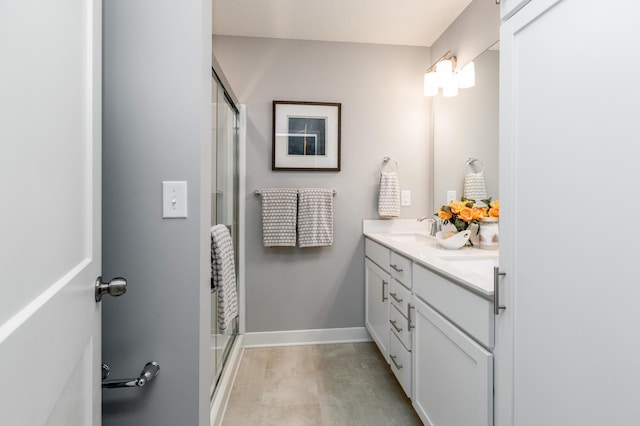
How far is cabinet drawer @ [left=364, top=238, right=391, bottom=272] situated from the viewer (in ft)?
6.65

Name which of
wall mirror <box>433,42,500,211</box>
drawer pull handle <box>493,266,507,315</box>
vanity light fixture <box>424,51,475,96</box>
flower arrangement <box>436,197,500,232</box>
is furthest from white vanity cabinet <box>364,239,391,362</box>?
vanity light fixture <box>424,51,475,96</box>

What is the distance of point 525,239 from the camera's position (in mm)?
820

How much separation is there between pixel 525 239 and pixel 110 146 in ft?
3.79

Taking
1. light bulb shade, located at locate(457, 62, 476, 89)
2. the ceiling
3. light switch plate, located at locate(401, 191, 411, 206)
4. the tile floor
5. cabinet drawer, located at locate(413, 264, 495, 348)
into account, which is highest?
the ceiling

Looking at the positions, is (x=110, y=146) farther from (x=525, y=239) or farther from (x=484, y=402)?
(x=484, y=402)

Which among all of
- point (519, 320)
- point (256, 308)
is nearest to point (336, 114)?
point (256, 308)

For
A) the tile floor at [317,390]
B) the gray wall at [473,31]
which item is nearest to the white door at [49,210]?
the tile floor at [317,390]

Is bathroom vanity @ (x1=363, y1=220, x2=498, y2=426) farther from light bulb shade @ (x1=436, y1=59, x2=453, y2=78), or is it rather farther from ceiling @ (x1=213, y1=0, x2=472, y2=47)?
ceiling @ (x1=213, y1=0, x2=472, y2=47)

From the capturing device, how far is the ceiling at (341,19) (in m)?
2.07

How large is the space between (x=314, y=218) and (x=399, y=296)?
2.93 ft

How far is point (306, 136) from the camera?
2.51 metres

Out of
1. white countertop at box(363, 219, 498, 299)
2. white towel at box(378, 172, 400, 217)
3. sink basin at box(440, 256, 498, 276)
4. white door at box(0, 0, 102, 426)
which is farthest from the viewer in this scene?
white towel at box(378, 172, 400, 217)

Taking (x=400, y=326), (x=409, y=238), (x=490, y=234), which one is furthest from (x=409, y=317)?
(x=409, y=238)

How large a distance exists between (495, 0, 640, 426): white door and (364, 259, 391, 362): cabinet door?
1.13m
